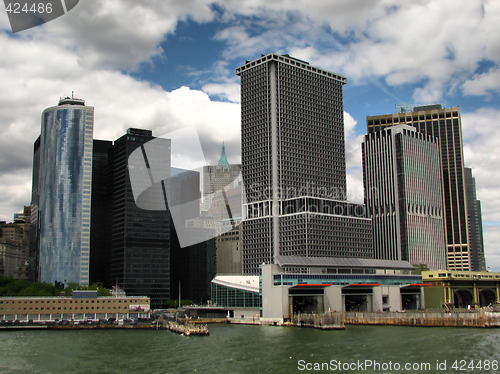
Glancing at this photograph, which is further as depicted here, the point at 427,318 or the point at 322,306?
the point at 322,306

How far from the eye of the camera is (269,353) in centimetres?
8994

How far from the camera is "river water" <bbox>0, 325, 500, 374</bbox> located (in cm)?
7556

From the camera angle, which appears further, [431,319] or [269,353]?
[431,319]

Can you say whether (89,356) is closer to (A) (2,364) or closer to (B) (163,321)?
(A) (2,364)

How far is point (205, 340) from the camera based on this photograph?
116 metres

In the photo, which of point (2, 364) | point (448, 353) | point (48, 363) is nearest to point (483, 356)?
point (448, 353)

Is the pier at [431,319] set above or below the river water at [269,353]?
above

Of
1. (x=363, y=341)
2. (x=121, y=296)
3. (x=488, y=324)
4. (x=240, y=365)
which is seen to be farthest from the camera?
(x=121, y=296)

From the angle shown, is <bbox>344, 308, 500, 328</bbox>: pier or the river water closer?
the river water

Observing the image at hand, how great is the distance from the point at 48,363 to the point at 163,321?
85.9m

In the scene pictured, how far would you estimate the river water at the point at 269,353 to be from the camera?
7556 centimetres

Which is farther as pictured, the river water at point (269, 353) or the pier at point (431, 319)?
the pier at point (431, 319)

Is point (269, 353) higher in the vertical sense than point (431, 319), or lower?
lower

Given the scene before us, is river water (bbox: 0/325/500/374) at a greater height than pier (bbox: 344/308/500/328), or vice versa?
pier (bbox: 344/308/500/328)
